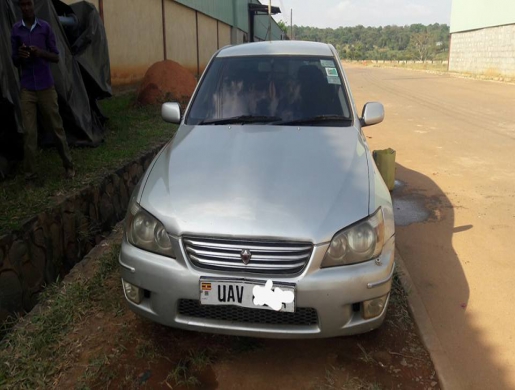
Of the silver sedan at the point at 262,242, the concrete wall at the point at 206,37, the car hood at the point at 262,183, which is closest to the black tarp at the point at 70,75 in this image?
the car hood at the point at 262,183

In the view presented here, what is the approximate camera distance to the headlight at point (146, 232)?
7.91 feet

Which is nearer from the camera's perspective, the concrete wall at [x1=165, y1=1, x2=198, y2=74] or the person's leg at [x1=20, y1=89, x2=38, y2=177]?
the person's leg at [x1=20, y1=89, x2=38, y2=177]

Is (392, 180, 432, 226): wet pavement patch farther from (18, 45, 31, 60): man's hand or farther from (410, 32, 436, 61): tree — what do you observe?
(410, 32, 436, 61): tree

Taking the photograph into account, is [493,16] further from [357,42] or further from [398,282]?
[357,42]

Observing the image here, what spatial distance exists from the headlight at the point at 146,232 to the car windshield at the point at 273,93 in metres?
1.20

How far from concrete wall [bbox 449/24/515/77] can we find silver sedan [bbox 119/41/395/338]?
1274 inches

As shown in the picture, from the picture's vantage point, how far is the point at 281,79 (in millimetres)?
3773

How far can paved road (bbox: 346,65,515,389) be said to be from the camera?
2.83 m

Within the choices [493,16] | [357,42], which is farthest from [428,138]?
[357,42]

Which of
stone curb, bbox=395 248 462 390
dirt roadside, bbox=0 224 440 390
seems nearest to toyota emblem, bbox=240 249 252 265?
dirt roadside, bbox=0 224 440 390

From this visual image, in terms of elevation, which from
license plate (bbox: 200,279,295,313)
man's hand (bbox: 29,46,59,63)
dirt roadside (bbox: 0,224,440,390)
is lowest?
dirt roadside (bbox: 0,224,440,390)

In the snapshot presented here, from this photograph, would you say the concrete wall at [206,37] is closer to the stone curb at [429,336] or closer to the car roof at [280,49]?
the car roof at [280,49]

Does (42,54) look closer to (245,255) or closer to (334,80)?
(334,80)

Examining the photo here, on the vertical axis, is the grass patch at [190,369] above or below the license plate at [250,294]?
below
